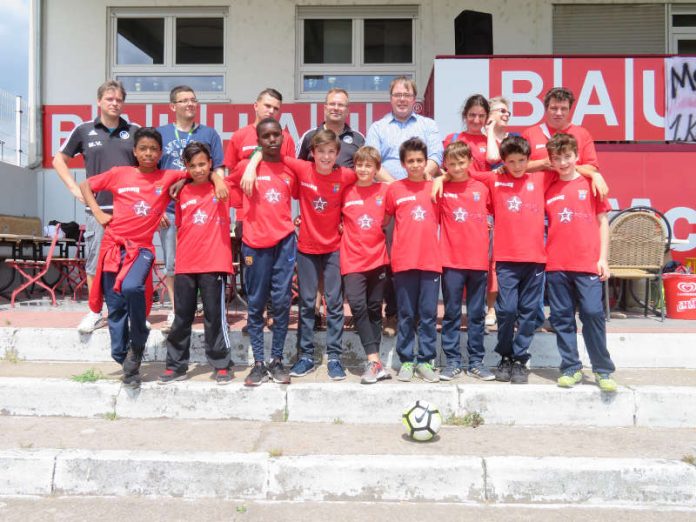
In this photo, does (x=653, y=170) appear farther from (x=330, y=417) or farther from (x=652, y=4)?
(x=330, y=417)

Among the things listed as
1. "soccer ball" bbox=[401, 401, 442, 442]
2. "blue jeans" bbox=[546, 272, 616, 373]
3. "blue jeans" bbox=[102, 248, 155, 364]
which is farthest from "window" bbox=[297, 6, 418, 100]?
"soccer ball" bbox=[401, 401, 442, 442]

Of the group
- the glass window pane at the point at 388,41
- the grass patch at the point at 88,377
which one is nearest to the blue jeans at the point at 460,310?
the grass patch at the point at 88,377

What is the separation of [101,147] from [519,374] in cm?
390

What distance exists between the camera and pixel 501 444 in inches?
136

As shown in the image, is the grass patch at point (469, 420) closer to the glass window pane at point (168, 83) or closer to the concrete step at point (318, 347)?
the concrete step at point (318, 347)

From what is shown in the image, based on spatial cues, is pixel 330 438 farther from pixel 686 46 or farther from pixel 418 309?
pixel 686 46

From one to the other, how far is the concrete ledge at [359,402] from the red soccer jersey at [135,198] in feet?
5.49

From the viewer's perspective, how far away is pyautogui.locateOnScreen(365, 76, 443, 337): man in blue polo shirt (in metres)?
4.65

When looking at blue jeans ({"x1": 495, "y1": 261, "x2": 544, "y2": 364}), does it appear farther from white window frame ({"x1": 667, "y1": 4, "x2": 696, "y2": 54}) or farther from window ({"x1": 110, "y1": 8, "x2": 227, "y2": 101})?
white window frame ({"x1": 667, "y1": 4, "x2": 696, "y2": 54})

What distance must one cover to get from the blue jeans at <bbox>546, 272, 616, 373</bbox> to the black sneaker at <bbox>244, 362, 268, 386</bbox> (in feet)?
7.27

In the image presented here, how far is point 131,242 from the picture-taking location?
414 centimetres

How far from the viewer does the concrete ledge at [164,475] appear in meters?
3.05

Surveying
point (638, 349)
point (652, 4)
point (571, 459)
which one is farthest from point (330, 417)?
point (652, 4)

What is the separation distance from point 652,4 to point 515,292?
8.60 m
